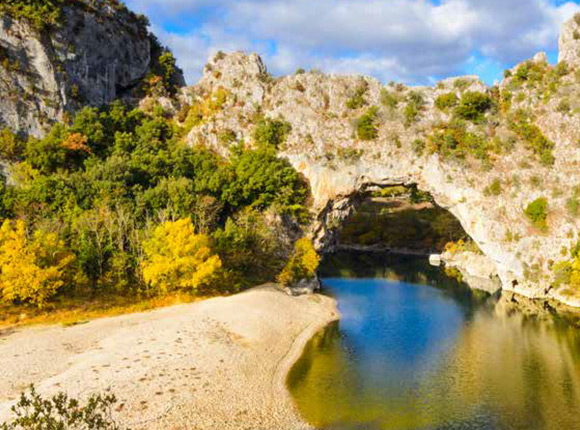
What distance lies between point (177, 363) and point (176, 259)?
19.1 meters

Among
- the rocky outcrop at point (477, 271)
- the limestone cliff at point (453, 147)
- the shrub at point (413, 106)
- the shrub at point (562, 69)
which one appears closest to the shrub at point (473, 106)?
the limestone cliff at point (453, 147)

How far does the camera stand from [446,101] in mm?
79188

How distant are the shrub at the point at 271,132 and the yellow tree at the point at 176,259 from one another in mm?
28661

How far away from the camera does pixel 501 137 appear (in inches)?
2970

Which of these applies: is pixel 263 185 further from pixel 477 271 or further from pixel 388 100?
pixel 477 271

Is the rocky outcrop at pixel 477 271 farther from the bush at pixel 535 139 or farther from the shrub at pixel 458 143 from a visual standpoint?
the shrub at pixel 458 143

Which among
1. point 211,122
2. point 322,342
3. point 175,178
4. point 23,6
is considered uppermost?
point 23,6

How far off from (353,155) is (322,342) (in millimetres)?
38022

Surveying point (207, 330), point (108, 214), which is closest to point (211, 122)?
point (108, 214)

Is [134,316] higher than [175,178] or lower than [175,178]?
lower

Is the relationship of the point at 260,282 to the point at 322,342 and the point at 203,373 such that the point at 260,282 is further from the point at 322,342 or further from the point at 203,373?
the point at 203,373

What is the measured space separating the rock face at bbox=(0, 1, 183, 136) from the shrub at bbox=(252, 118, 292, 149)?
1159 inches

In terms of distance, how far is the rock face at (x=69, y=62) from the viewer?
73.1 meters

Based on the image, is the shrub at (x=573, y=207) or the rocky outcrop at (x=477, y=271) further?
the rocky outcrop at (x=477, y=271)
